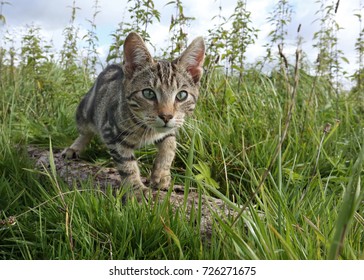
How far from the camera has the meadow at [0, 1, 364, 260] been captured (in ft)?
5.94

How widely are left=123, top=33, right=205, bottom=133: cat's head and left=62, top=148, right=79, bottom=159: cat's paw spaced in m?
0.95

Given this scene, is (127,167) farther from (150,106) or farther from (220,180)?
(220,180)

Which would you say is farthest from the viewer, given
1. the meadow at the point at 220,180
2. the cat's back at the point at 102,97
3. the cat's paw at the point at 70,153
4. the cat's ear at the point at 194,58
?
the cat's paw at the point at 70,153

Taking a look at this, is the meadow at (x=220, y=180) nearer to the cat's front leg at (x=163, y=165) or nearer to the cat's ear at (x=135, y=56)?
the cat's front leg at (x=163, y=165)

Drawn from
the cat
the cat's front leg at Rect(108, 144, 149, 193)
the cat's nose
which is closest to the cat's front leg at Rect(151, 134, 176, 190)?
the cat

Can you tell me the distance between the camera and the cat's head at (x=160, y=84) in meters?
2.96

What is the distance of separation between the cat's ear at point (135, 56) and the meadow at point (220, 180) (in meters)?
0.59

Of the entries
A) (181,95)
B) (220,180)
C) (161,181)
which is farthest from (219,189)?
(181,95)

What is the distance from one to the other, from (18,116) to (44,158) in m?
1.39

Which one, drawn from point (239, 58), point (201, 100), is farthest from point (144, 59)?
point (239, 58)

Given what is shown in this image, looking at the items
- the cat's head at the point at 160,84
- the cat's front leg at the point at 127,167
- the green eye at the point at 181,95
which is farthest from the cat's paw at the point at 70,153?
the green eye at the point at 181,95

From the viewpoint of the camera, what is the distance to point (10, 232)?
251 centimetres

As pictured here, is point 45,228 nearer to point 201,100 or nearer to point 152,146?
point 152,146

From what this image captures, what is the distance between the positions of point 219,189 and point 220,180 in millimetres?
94
